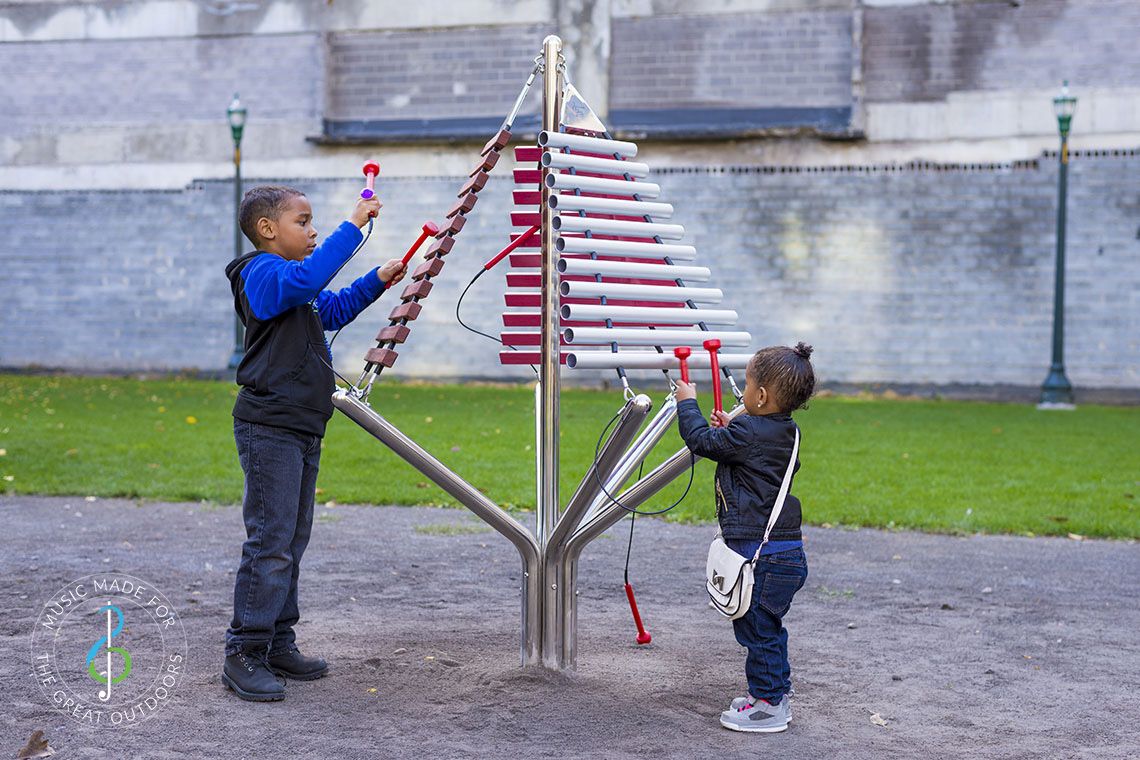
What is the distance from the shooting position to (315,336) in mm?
4695

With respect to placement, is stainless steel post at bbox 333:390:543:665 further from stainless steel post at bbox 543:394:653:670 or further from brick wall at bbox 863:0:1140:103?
brick wall at bbox 863:0:1140:103

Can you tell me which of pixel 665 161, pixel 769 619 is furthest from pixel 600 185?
pixel 665 161

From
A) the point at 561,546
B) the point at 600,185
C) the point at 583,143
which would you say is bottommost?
the point at 561,546

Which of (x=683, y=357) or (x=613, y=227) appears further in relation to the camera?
(x=613, y=227)

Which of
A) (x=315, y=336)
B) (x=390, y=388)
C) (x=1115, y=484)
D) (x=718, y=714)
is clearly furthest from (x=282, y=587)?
(x=390, y=388)

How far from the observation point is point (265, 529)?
4.51 metres

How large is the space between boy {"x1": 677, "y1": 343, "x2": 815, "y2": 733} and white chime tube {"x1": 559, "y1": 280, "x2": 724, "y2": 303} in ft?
1.37

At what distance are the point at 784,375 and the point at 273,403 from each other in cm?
169

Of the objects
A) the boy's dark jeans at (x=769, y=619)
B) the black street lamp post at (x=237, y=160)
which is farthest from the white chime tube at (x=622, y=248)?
the black street lamp post at (x=237, y=160)

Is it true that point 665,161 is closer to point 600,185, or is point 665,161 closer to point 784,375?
point 600,185

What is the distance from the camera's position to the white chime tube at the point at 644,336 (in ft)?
14.4

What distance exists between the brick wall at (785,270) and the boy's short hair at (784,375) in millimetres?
16628

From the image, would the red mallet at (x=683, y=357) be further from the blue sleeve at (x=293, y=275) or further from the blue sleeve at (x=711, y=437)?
the blue sleeve at (x=293, y=275)

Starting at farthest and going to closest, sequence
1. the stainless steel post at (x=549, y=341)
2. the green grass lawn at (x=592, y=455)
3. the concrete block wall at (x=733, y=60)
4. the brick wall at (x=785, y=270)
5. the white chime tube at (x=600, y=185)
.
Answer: the concrete block wall at (x=733, y=60) < the brick wall at (x=785, y=270) < the green grass lawn at (x=592, y=455) < the stainless steel post at (x=549, y=341) < the white chime tube at (x=600, y=185)
